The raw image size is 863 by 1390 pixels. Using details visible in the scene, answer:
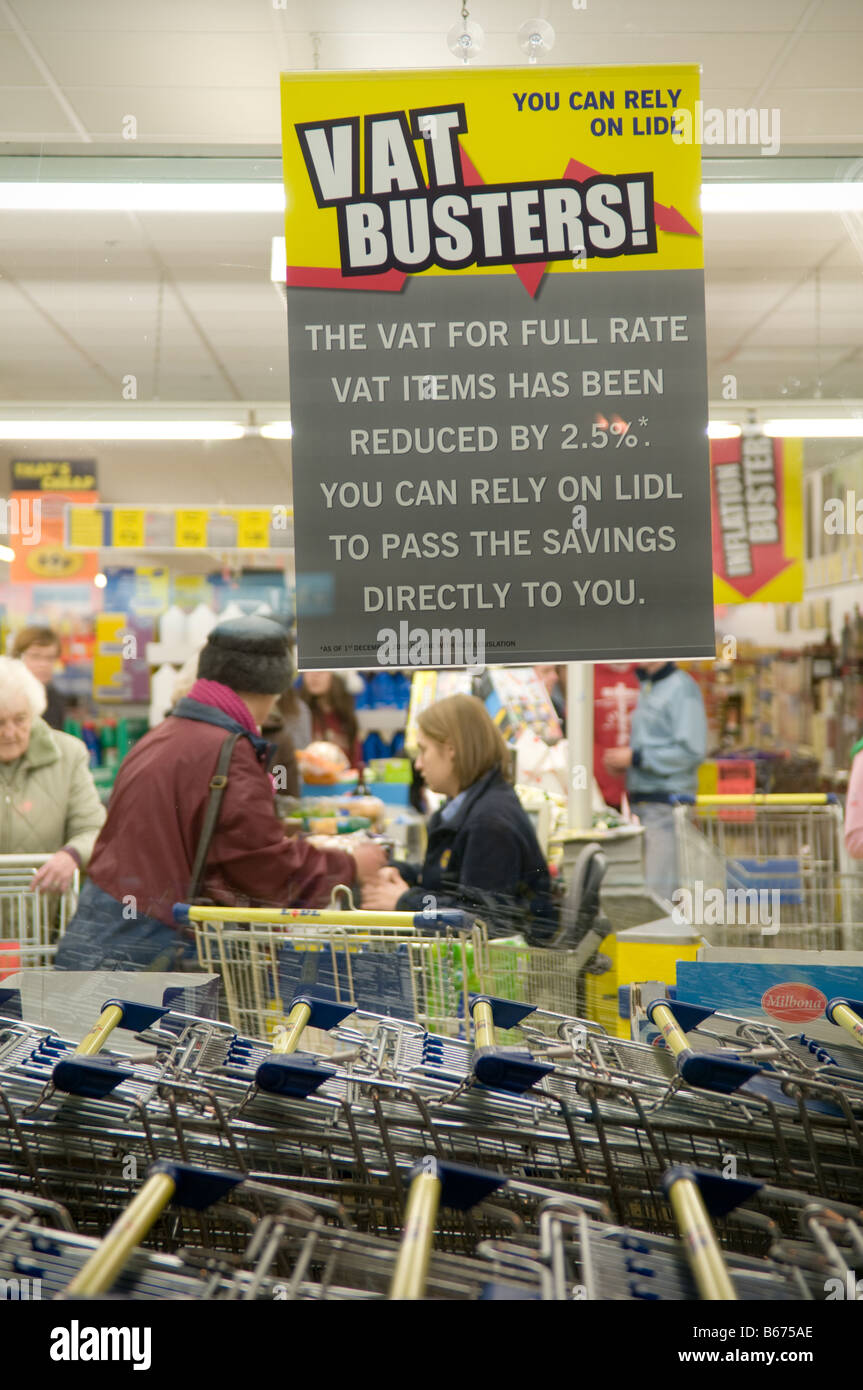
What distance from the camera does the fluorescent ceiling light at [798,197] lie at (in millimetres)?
3189

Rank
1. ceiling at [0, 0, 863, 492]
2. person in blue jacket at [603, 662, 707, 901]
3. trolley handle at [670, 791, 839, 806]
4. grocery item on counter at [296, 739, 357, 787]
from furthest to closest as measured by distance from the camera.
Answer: trolley handle at [670, 791, 839, 806] < grocery item on counter at [296, 739, 357, 787] < person in blue jacket at [603, 662, 707, 901] < ceiling at [0, 0, 863, 492]

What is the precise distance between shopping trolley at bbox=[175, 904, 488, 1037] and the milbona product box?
22.6 inches

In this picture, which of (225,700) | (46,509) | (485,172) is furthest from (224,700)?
(485,172)

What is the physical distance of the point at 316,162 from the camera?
2830 millimetres

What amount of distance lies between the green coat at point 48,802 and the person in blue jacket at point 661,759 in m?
1.64

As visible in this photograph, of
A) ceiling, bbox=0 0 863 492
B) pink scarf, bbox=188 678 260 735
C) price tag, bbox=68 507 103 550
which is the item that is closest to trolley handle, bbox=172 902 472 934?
pink scarf, bbox=188 678 260 735

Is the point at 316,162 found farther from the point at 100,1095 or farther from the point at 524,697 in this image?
the point at 100,1095

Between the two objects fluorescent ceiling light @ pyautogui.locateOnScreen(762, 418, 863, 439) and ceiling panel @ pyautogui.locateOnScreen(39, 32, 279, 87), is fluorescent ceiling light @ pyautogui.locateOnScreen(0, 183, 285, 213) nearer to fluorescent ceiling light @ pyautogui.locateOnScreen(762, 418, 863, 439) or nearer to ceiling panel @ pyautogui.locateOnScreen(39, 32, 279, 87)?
ceiling panel @ pyautogui.locateOnScreen(39, 32, 279, 87)

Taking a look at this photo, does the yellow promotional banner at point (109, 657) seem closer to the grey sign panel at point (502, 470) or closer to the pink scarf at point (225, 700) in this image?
the pink scarf at point (225, 700)

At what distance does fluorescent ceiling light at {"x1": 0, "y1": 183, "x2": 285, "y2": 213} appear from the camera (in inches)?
128

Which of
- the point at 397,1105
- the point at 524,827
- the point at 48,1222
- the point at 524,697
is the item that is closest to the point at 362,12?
the point at 524,697

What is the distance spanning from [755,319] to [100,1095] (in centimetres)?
258

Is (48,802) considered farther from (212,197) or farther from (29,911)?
(212,197)

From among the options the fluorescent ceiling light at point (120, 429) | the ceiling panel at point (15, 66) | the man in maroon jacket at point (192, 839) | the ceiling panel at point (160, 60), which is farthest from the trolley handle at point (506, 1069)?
the ceiling panel at point (15, 66)
